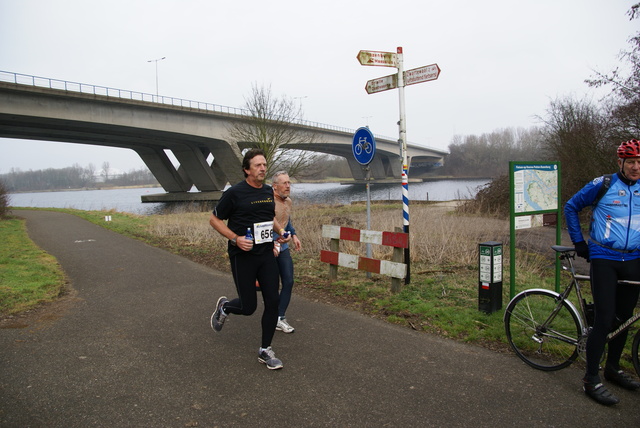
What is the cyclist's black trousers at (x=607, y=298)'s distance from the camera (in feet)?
10.2

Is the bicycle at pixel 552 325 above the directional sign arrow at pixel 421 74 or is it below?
below

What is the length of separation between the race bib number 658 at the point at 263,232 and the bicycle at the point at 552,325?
2.27 meters

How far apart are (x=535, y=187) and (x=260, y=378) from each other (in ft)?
12.9

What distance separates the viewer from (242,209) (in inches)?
146

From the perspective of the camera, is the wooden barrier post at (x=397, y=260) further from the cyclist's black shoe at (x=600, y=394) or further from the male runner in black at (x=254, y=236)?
the cyclist's black shoe at (x=600, y=394)

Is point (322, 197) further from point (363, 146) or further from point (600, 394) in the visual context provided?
point (600, 394)

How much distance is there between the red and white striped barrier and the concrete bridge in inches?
410

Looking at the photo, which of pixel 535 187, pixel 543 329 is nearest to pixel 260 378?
pixel 543 329

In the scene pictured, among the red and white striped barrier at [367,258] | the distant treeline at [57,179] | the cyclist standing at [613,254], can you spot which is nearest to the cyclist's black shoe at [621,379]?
the cyclist standing at [613,254]

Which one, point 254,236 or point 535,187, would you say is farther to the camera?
point 535,187

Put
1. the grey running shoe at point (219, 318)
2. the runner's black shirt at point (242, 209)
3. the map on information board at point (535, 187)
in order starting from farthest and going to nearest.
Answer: the map on information board at point (535, 187) → the grey running shoe at point (219, 318) → the runner's black shirt at point (242, 209)

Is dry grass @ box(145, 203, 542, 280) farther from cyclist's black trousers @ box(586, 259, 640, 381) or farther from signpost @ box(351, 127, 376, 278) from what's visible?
cyclist's black trousers @ box(586, 259, 640, 381)

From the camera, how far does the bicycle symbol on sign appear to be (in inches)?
272

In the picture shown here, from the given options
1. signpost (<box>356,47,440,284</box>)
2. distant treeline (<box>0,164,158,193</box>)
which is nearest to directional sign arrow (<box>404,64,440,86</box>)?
signpost (<box>356,47,440,284</box>)
